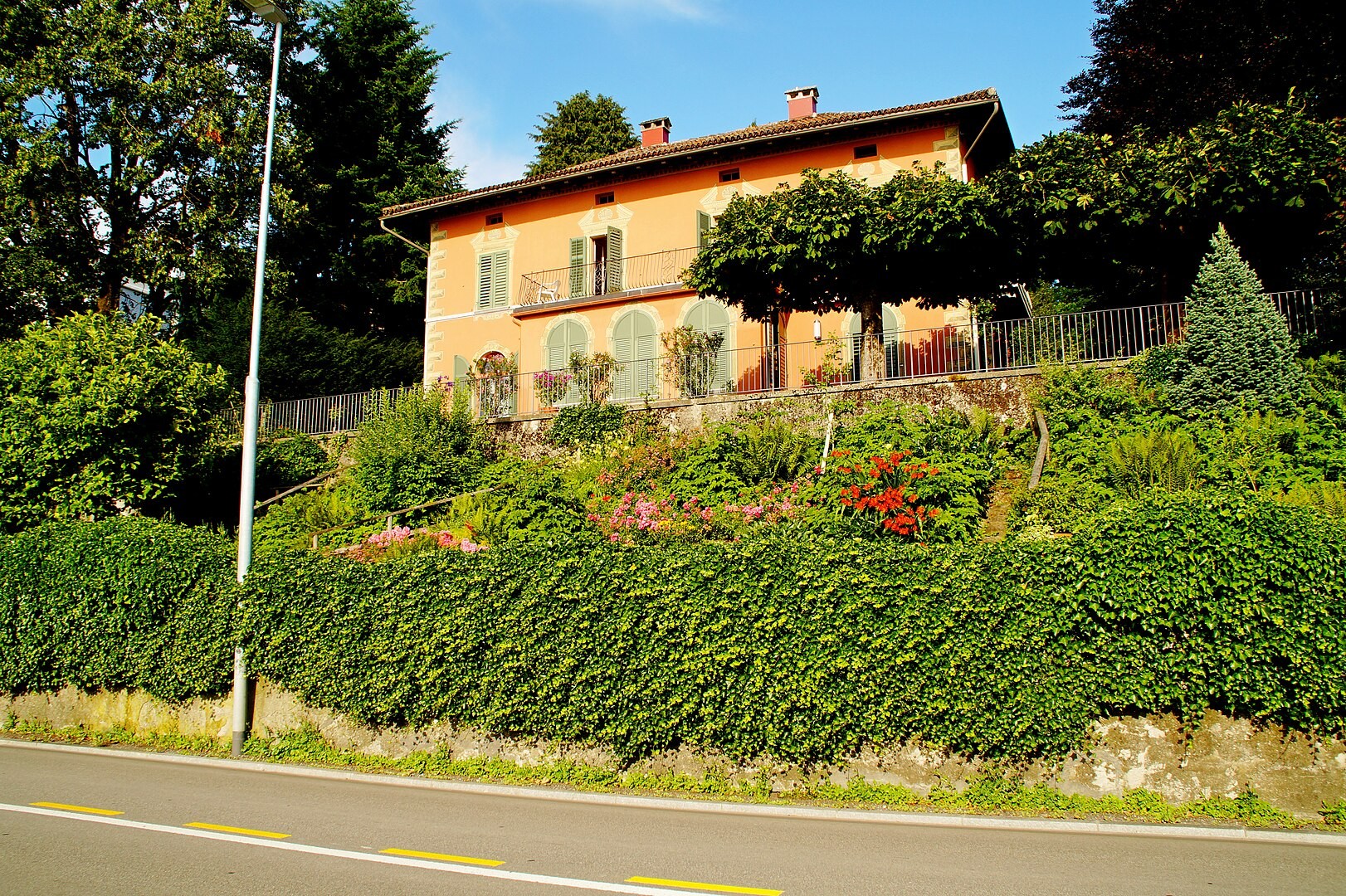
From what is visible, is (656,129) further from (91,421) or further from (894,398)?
(91,421)

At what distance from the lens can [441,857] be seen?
6816mm

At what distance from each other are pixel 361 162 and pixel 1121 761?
3254cm

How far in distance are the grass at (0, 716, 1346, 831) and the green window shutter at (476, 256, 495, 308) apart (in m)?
18.8

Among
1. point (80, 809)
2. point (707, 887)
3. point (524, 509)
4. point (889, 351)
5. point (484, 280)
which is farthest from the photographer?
point (484, 280)

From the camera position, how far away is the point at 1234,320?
13.3 metres

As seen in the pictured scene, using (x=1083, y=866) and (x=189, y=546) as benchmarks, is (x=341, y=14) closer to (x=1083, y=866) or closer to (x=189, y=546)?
(x=189, y=546)

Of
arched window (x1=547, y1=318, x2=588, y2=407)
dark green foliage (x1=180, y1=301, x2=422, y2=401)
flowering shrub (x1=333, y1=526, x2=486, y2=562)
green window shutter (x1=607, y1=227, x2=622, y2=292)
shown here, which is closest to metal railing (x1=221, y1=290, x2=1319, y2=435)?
dark green foliage (x1=180, y1=301, x2=422, y2=401)

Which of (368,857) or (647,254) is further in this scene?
(647,254)

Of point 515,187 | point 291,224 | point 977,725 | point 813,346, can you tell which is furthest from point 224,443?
point 977,725

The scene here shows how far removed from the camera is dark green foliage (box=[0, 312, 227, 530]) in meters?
14.8

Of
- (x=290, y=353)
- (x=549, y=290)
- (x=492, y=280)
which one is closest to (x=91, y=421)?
(x=290, y=353)

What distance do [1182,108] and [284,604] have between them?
21427 mm

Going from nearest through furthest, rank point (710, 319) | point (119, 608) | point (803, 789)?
1. point (803, 789)
2. point (119, 608)
3. point (710, 319)

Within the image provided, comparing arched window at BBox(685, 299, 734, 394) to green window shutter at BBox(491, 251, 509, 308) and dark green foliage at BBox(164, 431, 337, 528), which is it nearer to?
green window shutter at BBox(491, 251, 509, 308)
